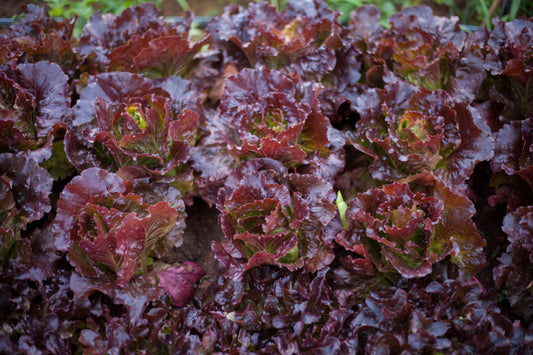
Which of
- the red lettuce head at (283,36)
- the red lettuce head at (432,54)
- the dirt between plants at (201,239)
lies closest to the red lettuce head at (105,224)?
the dirt between plants at (201,239)

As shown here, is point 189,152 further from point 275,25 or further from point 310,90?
point 275,25

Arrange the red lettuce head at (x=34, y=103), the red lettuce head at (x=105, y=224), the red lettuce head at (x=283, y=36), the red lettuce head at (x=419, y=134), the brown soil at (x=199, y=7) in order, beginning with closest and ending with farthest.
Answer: the red lettuce head at (x=105, y=224)
the red lettuce head at (x=419, y=134)
the red lettuce head at (x=34, y=103)
the red lettuce head at (x=283, y=36)
the brown soil at (x=199, y=7)

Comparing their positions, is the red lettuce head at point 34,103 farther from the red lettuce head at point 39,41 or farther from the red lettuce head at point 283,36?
the red lettuce head at point 283,36

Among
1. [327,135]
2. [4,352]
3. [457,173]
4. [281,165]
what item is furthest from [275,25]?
[4,352]

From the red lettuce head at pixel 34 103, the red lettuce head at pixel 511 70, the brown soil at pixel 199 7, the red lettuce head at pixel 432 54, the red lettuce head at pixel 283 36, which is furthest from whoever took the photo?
the brown soil at pixel 199 7

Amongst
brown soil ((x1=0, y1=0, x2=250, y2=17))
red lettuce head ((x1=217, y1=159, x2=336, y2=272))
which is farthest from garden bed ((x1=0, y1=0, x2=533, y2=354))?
brown soil ((x1=0, y1=0, x2=250, y2=17))

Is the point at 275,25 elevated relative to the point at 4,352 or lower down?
elevated
